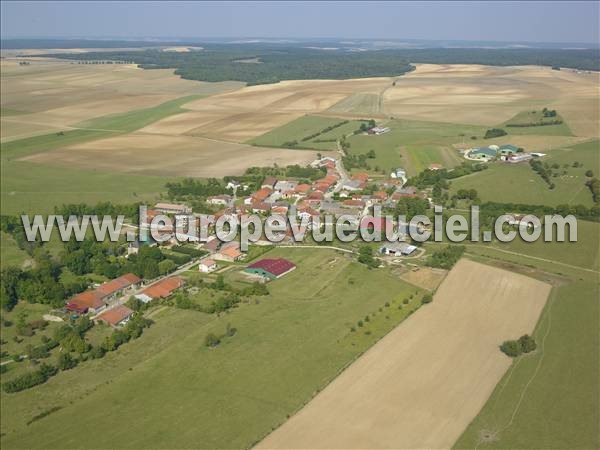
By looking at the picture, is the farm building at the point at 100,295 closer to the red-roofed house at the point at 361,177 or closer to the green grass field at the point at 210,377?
the green grass field at the point at 210,377

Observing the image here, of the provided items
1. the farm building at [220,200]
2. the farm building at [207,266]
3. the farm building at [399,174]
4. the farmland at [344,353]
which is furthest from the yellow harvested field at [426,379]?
the farm building at [399,174]

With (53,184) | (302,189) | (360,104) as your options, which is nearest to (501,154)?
(302,189)

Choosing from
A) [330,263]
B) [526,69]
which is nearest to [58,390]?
[330,263]

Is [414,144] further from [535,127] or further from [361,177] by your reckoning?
[535,127]

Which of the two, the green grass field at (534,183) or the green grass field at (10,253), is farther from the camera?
the green grass field at (534,183)

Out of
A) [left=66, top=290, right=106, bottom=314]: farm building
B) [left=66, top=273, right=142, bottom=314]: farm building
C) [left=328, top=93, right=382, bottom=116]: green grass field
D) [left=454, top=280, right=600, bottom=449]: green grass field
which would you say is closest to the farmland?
[left=454, top=280, right=600, bottom=449]: green grass field

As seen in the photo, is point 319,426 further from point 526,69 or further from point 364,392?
point 526,69

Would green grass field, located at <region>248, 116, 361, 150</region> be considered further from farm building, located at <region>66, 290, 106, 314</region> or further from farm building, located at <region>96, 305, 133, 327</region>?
farm building, located at <region>96, 305, 133, 327</region>
